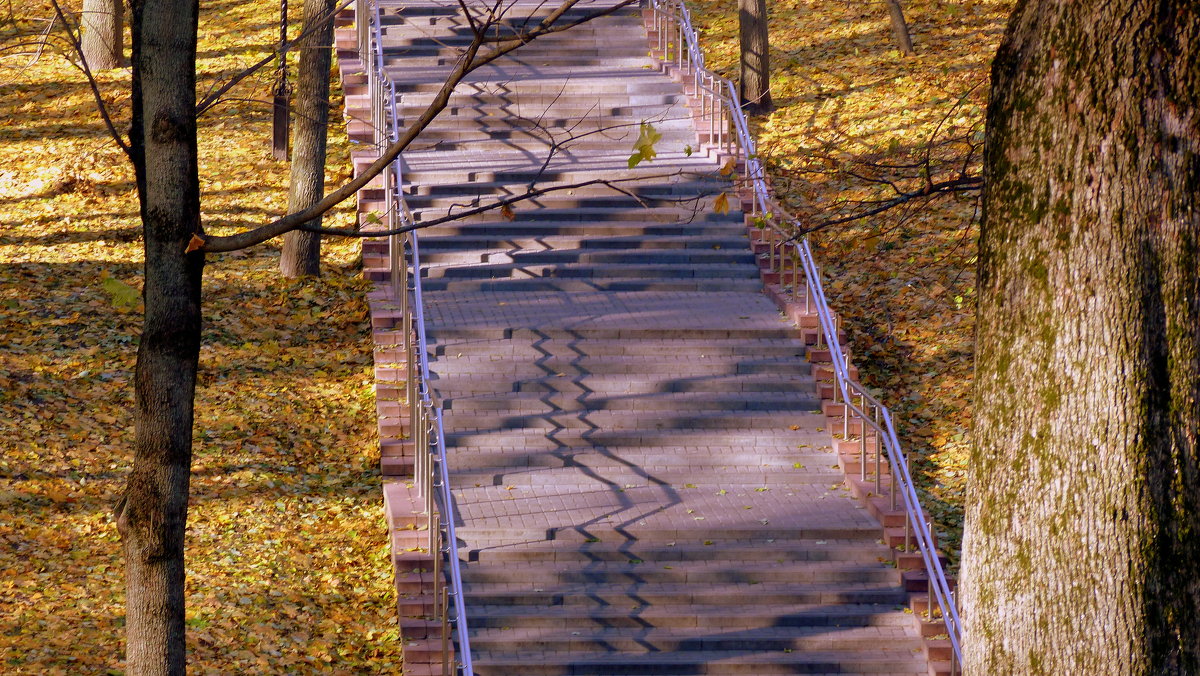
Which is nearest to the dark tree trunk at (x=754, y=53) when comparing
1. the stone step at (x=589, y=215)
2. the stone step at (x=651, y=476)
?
the stone step at (x=589, y=215)

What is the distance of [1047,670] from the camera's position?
4199 mm

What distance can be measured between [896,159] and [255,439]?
846cm

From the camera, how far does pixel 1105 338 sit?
158 inches

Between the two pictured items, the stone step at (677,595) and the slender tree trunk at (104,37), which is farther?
the slender tree trunk at (104,37)

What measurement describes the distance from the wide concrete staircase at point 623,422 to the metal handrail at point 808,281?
0.28 metres

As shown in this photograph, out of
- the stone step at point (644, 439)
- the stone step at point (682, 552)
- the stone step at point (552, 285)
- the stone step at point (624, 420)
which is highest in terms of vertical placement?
the stone step at point (552, 285)

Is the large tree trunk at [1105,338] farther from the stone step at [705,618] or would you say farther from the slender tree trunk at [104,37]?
the slender tree trunk at [104,37]

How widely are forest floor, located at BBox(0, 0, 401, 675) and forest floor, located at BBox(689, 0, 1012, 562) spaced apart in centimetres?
439

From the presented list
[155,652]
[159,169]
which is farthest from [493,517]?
[159,169]

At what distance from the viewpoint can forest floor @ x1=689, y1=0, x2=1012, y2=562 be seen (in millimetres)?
11664

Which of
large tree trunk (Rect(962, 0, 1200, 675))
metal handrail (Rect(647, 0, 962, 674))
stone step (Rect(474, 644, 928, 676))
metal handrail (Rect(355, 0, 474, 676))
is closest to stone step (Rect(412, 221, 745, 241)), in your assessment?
metal handrail (Rect(355, 0, 474, 676))

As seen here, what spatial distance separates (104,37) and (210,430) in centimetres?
949

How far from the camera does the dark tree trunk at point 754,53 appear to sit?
1711 centimetres

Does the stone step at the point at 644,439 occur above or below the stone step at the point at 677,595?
above
